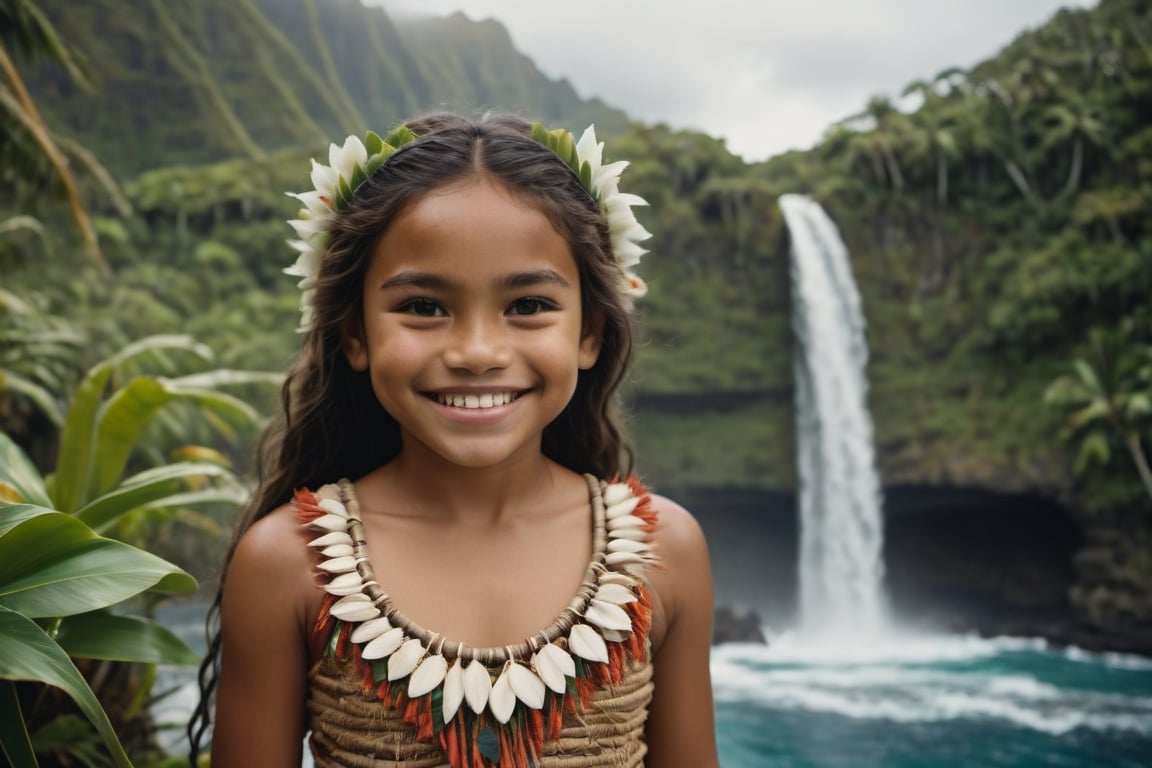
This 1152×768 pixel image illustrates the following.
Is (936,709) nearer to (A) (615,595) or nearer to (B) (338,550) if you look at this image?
(A) (615,595)

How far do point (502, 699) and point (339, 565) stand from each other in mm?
317

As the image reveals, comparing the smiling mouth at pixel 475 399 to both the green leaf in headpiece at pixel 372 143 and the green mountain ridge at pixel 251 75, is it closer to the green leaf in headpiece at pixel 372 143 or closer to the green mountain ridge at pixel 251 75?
the green leaf in headpiece at pixel 372 143

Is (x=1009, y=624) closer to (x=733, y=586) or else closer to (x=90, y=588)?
(x=733, y=586)

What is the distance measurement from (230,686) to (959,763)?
1084 cm

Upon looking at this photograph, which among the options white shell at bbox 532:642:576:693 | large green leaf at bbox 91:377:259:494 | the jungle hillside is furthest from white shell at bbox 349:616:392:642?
the jungle hillside

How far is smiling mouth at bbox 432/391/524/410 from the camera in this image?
4.79 feet

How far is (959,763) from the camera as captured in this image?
10.5 m

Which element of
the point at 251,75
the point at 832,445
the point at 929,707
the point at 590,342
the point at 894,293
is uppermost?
the point at 251,75

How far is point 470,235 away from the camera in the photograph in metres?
1.44

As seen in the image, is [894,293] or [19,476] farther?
[894,293]

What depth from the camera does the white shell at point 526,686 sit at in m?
1.39

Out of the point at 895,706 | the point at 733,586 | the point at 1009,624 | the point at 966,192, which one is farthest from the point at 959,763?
the point at 966,192

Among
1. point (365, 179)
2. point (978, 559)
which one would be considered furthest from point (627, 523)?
point (978, 559)

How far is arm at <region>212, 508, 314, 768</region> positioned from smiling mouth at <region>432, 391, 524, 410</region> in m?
0.33
